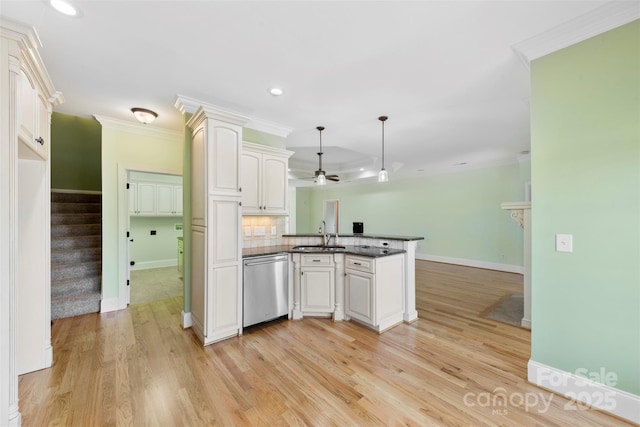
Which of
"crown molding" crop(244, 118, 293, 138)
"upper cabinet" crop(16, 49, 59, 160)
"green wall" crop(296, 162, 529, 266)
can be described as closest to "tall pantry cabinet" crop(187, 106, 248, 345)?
"crown molding" crop(244, 118, 293, 138)

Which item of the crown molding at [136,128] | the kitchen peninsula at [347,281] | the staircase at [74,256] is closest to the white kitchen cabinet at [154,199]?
the staircase at [74,256]

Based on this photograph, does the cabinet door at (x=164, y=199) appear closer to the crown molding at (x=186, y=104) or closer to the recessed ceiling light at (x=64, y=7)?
the crown molding at (x=186, y=104)

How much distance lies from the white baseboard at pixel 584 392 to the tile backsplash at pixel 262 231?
10.4 feet

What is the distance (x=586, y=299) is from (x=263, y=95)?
3.35 m

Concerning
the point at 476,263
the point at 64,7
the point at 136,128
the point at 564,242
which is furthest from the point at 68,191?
the point at 476,263

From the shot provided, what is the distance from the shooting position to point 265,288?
316 cm

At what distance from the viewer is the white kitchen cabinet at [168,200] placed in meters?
6.54

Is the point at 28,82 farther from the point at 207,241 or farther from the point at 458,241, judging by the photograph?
the point at 458,241

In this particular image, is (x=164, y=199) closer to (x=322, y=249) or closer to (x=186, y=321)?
(x=186, y=321)

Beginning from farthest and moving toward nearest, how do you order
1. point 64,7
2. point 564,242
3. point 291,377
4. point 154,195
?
point 154,195 < point 291,377 < point 564,242 < point 64,7

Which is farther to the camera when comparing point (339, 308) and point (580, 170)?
point (339, 308)

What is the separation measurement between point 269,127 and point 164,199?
4528 mm

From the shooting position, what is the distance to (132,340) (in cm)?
281

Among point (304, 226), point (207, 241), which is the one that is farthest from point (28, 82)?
point (304, 226)
